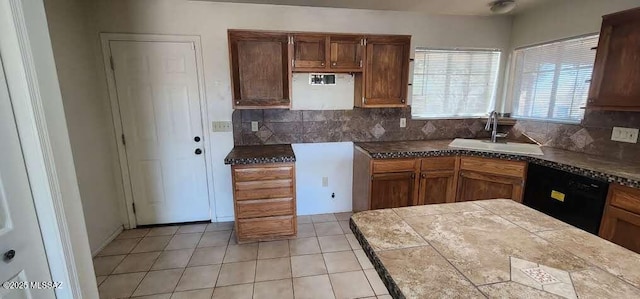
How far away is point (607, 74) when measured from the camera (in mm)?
2062

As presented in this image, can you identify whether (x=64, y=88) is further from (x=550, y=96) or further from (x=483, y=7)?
(x=550, y=96)

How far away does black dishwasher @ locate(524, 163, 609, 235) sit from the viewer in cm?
193

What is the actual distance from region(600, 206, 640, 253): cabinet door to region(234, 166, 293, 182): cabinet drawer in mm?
2389

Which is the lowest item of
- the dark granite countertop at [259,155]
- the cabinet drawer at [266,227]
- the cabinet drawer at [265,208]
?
the cabinet drawer at [266,227]

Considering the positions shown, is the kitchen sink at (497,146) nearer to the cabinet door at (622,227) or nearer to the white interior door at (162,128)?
the cabinet door at (622,227)

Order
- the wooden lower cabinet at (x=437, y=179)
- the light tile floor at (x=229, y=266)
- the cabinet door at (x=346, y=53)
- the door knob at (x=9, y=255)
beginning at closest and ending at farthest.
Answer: the door knob at (x=9, y=255) → the light tile floor at (x=229, y=266) → the cabinet door at (x=346, y=53) → the wooden lower cabinet at (x=437, y=179)

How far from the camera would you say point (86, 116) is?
2406 millimetres

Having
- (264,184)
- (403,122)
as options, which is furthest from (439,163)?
(264,184)

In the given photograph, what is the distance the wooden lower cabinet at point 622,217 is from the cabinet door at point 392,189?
1368 mm

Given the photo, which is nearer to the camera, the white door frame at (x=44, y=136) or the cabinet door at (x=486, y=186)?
the white door frame at (x=44, y=136)

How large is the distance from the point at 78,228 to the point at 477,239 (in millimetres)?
1835

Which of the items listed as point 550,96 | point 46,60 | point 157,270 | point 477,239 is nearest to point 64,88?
point 46,60

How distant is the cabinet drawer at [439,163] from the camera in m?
2.70

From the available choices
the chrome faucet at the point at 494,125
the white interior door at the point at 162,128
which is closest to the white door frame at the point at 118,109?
the white interior door at the point at 162,128
